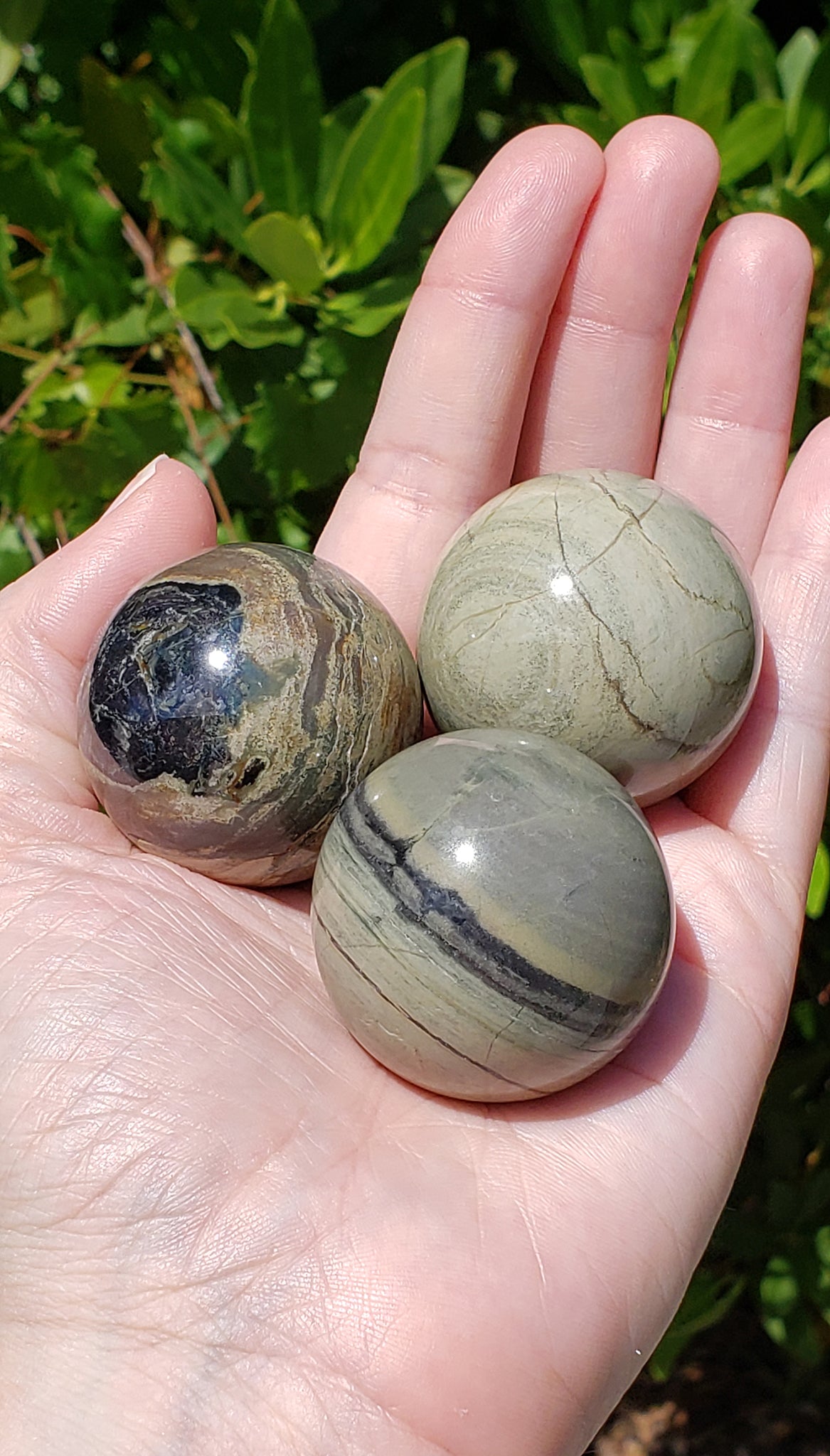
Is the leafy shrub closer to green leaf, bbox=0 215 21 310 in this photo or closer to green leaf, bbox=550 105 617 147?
green leaf, bbox=0 215 21 310

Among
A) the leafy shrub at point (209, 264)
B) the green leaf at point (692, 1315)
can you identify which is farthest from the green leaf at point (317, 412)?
the green leaf at point (692, 1315)

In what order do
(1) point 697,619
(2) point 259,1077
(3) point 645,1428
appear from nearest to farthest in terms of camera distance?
(2) point 259,1077, (1) point 697,619, (3) point 645,1428

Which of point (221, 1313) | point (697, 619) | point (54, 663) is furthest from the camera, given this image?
point (54, 663)

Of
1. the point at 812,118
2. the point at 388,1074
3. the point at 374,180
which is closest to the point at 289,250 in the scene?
the point at 374,180

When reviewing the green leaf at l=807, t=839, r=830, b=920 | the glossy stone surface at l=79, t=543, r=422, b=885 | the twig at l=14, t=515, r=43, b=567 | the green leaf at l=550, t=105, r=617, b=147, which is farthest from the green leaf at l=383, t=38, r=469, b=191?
the green leaf at l=807, t=839, r=830, b=920

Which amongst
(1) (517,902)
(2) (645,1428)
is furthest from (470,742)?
(2) (645,1428)

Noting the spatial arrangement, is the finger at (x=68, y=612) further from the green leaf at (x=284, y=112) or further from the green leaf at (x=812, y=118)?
the green leaf at (x=812, y=118)

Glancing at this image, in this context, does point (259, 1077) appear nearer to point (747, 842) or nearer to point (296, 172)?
point (747, 842)
